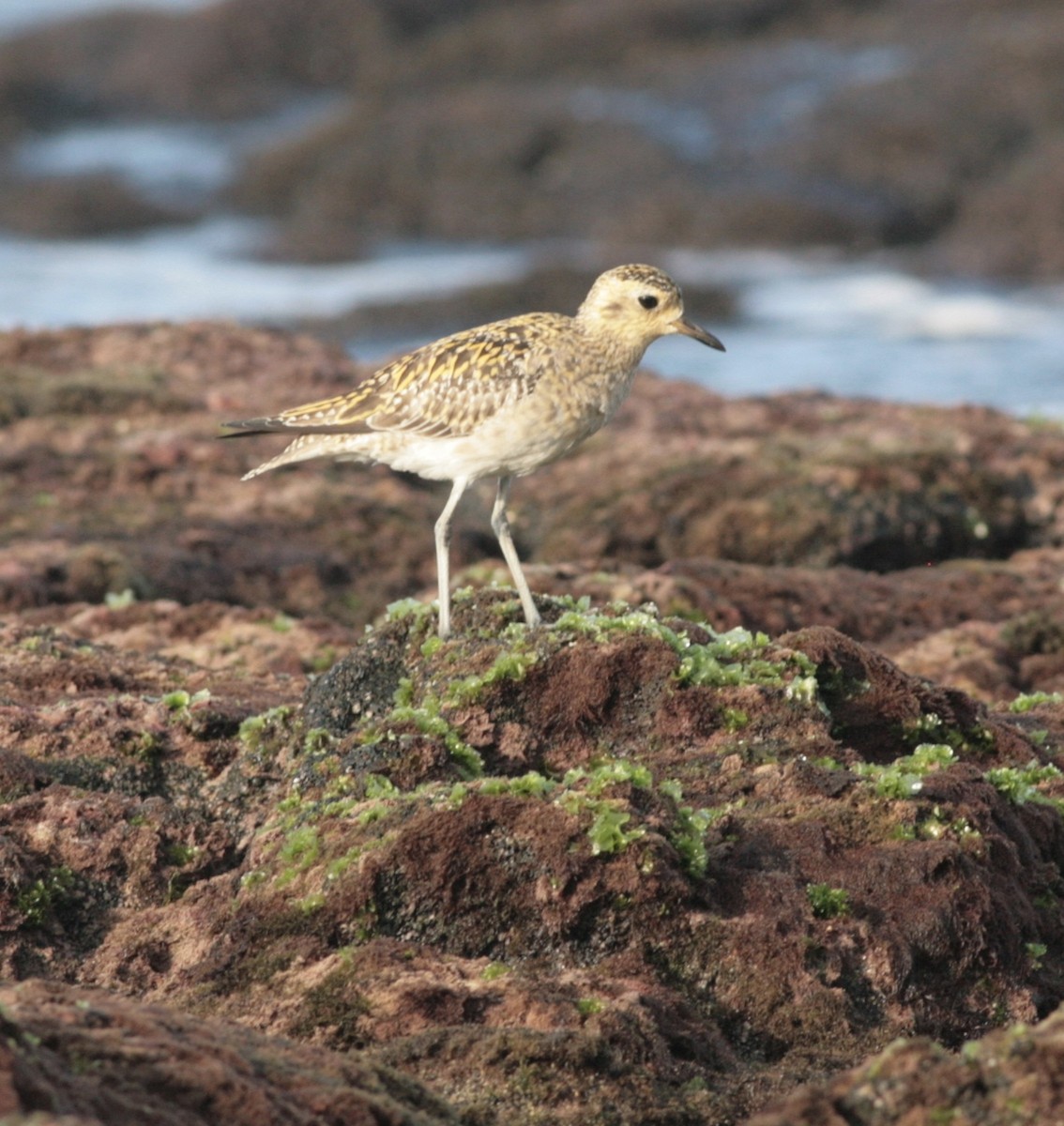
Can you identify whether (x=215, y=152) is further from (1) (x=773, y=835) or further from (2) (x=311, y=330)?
(1) (x=773, y=835)

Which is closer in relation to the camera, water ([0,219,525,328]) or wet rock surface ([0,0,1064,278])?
water ([0,219,525,328])

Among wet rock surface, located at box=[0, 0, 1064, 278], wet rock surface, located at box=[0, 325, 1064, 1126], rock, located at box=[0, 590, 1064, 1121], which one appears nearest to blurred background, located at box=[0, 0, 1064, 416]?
wet rock surface, located at box=[0, 0, 1064, 278]

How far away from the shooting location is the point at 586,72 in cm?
Result: 3869

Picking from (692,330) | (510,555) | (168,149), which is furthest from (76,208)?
(510,555)

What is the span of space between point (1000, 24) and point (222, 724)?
32.9m

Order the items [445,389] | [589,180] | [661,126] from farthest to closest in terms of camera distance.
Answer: [661,126], [589,180], [445,389]

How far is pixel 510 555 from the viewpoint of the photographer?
30.5ft

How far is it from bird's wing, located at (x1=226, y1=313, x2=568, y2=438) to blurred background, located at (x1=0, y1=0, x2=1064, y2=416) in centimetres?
1858

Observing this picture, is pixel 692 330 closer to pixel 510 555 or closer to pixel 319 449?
pixel 510 555

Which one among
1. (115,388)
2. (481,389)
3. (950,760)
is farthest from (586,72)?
(950,760)

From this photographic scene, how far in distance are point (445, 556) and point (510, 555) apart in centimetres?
44

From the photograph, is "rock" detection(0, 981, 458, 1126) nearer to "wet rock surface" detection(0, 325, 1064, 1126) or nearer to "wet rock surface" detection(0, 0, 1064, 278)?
"wet rock surface" detection(0, 325, 1064, 1126)

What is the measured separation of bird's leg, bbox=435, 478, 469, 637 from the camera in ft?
27.3

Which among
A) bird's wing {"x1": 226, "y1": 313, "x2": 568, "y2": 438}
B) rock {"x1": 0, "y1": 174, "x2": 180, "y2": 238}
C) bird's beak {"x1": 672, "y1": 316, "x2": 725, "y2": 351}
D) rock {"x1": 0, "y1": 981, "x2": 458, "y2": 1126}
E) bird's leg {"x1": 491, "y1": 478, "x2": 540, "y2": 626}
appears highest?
rock {"x1": 0, "y1": 174, "x2": 180, "y2": 238}
